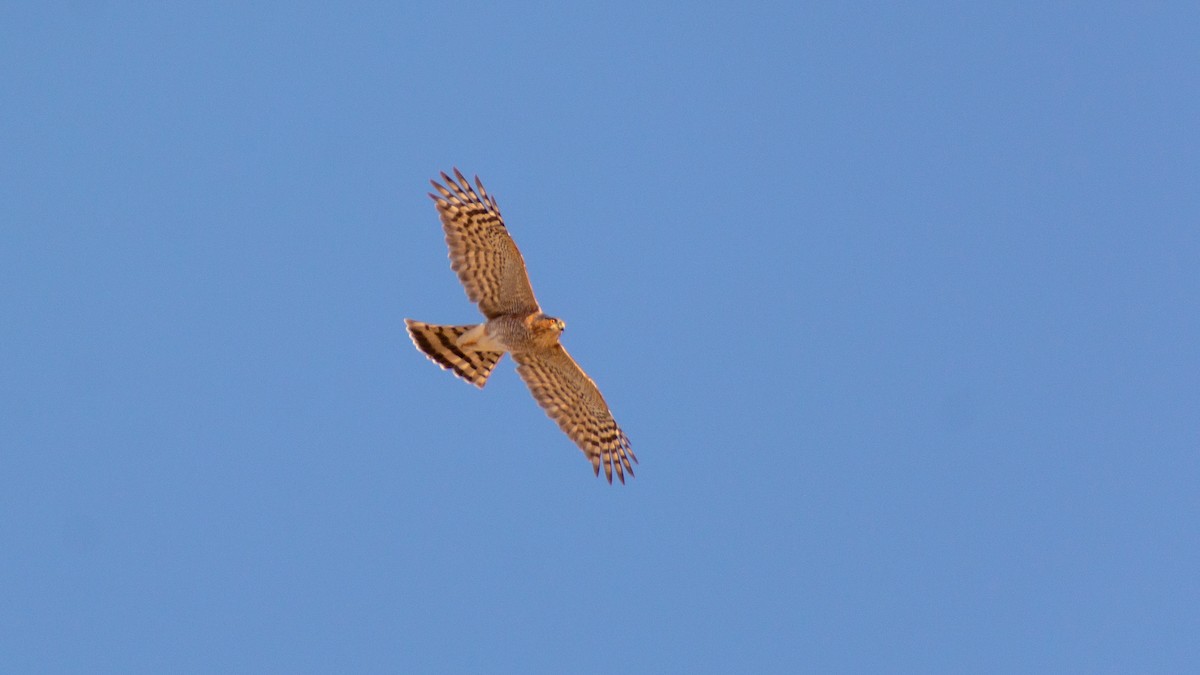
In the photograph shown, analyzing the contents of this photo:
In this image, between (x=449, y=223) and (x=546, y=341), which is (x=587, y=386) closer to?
(x=546, y=341)

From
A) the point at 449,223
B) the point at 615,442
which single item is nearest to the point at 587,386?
the point at 615,442

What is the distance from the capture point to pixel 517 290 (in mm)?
21812

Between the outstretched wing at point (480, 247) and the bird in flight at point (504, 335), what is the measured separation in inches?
0.4

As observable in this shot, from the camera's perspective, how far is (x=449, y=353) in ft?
73.5

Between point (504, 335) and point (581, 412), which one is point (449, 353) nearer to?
point (504, 335)

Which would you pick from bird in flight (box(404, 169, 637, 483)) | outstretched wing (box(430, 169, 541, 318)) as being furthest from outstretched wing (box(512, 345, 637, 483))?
outstretched wing (box(430, 169, 541, 318))

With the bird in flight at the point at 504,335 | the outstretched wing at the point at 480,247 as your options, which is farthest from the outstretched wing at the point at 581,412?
the outstretched wing at the point at 480,247

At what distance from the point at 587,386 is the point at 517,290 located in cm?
150

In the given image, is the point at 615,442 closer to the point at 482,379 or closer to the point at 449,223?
the point at 482,379

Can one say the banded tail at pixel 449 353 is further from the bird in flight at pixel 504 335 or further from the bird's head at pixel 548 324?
the bird's head at pixel 548 324

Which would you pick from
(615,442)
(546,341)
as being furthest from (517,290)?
(615,442)

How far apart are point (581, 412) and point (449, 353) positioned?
1.71 m

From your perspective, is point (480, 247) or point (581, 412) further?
point (581, 412)

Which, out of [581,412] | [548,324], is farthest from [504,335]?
[581,412]
